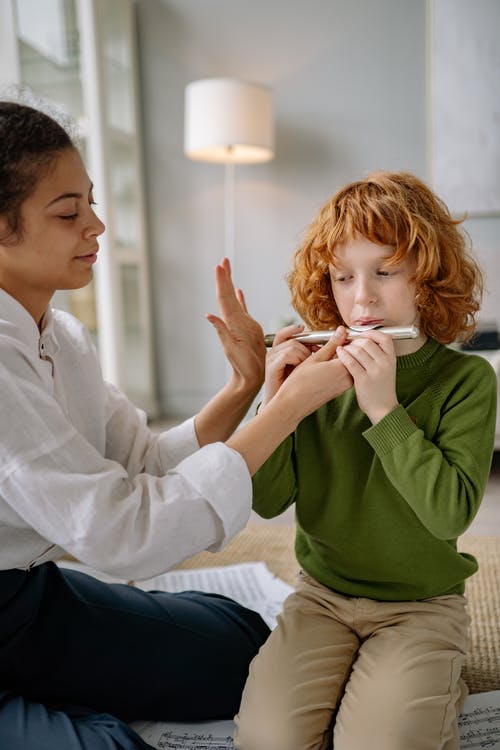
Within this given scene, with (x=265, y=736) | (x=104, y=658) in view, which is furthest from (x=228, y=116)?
(x=265, y=736)

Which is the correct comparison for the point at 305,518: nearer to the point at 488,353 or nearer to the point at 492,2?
the point at 488,353

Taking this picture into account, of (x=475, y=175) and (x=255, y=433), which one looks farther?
(x=475, y=175)

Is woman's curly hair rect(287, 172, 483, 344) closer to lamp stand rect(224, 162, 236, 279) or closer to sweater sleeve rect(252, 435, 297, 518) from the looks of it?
sweater sleeve rect(252, 435, 297, 518)

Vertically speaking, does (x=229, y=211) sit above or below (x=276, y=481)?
above

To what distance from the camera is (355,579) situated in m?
1.03

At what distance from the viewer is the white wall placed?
331cm

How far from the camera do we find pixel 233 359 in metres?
1.14

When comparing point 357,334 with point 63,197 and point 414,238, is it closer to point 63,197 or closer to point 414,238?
point 414,238

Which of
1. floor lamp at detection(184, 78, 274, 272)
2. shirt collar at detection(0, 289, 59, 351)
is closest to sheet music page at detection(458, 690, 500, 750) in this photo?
shirt collar at detection(0, 289, 59, 351)

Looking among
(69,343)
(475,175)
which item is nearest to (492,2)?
(475,175)

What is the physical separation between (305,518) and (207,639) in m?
0.26

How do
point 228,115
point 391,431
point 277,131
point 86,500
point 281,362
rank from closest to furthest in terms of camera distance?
point 86,500 → point 391,431 → point 281,362 → point 228,115 → point 277,131

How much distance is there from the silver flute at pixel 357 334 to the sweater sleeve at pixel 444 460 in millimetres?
101

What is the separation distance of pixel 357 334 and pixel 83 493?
434 mm
